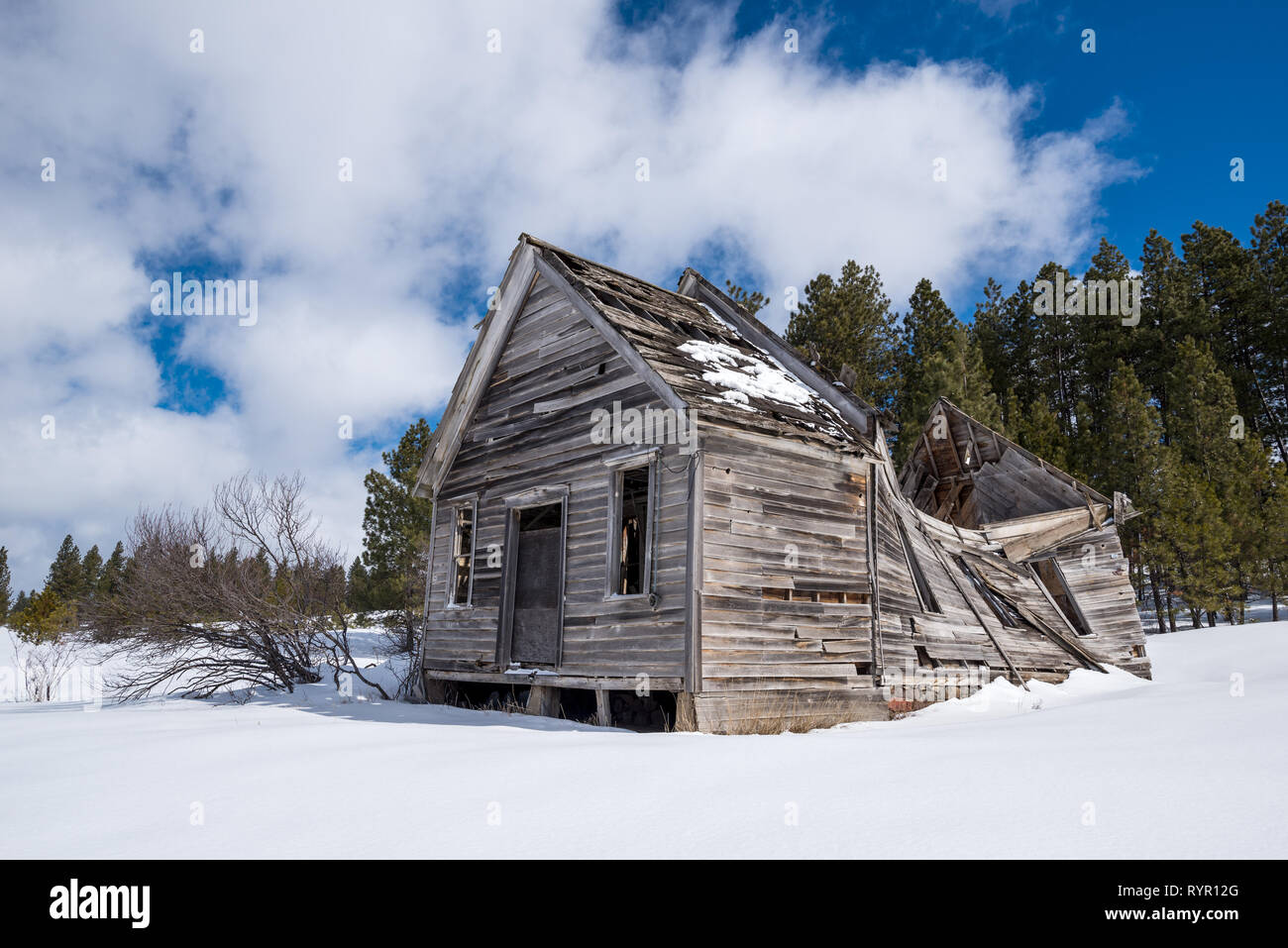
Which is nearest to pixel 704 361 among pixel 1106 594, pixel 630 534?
pixel 630 534

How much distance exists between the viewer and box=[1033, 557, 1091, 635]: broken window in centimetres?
1602

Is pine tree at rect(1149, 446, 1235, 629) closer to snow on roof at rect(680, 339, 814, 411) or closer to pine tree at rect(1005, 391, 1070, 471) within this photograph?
pine tree at rect(1005, 391, 1070, 471)

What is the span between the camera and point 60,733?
7.75m

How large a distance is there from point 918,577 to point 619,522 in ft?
16.5

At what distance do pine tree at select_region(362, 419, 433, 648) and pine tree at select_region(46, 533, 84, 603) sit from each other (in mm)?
51778

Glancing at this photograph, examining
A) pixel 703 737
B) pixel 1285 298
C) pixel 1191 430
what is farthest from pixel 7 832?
pixel 1285 298

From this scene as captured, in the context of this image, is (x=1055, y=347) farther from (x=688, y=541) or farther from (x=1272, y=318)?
(x=688, y=541)

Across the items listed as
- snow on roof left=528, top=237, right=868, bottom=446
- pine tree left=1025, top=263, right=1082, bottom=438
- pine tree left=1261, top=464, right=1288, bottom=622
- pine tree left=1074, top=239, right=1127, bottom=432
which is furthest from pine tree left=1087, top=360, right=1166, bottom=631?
snow on roof left=528, top=237, right=868, bottom=446

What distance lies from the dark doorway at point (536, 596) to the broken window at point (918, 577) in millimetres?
5249

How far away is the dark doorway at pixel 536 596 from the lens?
11.3m

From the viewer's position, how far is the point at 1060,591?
1612 centimetres

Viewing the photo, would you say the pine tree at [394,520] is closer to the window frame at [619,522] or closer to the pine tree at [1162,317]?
the window frame at [619,522]

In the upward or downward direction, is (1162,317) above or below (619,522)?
above

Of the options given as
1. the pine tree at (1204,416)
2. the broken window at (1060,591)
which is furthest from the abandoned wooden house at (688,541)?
the pine tree at (1204,416)
